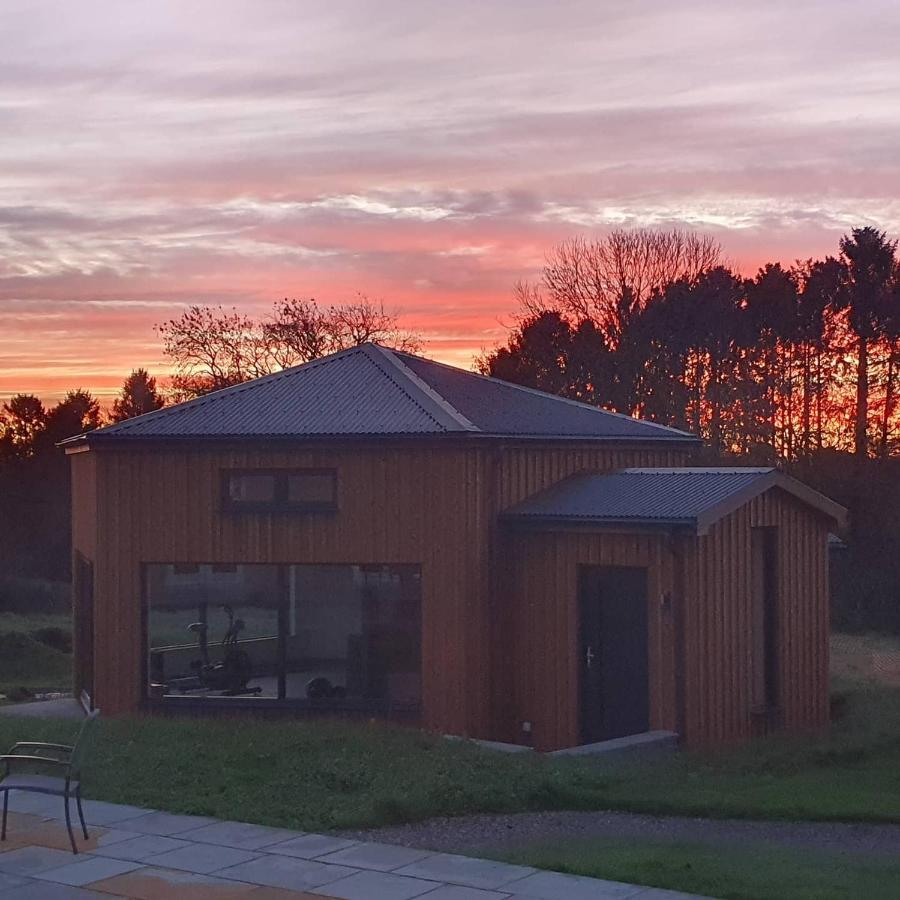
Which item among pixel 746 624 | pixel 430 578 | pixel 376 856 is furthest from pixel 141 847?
pixel 746 624

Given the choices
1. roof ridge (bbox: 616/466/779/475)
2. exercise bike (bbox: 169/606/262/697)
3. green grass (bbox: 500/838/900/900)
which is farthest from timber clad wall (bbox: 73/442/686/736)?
green grass (bbox: 500/838/900/900)

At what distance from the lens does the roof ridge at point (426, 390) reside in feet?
52.0

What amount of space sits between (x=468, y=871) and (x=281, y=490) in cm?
843

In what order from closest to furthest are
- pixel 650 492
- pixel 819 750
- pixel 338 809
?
1. pixel 338 809
2. pixel 819 750
3. pixel 650 492

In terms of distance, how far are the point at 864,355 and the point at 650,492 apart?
28.8 meters

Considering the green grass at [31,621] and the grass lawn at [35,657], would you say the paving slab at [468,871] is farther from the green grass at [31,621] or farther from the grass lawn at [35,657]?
the green grass at [31,621]

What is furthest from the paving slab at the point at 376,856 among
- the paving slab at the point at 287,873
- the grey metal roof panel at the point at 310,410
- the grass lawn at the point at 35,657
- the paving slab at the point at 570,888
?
the grass lawn at the point at 35,657

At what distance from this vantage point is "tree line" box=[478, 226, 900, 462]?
40.8 metres

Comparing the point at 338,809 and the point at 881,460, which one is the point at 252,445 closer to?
the point at 338,809

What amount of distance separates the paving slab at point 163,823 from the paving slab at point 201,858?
510 mm

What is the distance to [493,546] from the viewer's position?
15.8 metres

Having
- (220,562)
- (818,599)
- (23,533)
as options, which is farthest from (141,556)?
(23,533)

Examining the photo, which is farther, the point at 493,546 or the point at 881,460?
the point at 881,460

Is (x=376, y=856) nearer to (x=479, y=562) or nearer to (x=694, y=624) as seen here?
(x=694, y=624)
